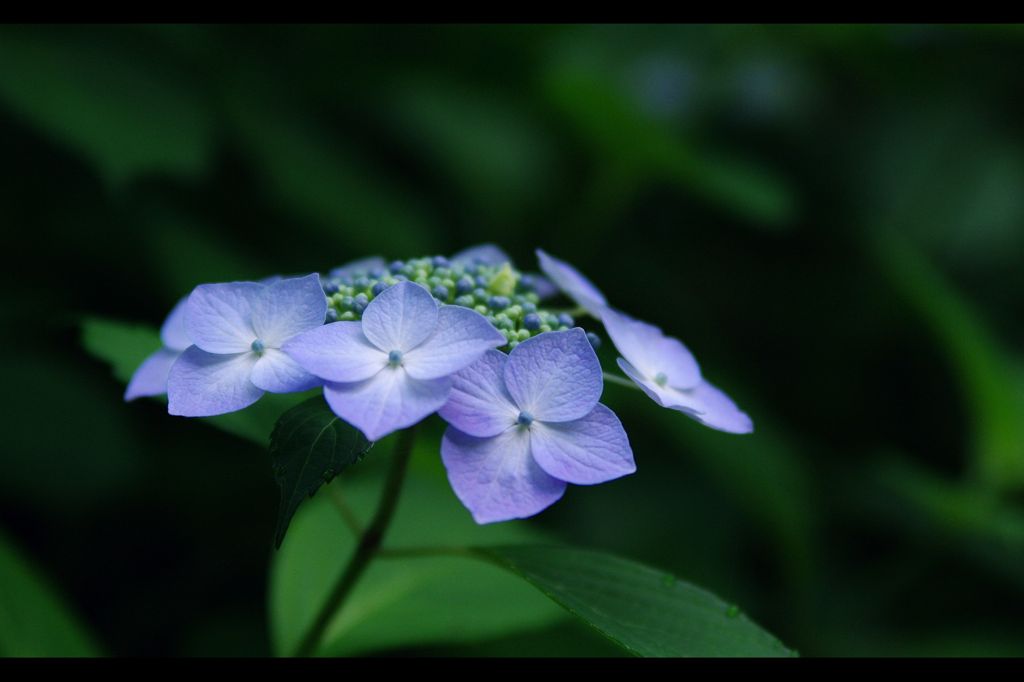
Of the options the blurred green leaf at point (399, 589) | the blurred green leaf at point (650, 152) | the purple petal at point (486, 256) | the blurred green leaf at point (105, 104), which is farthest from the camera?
the blurred green leaf at point (650, 152)

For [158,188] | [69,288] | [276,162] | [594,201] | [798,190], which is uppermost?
[798,190]

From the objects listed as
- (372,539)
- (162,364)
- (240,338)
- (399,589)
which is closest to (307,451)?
(240,338)

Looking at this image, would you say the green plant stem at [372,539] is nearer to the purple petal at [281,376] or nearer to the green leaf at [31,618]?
the purple petal at [281,376]

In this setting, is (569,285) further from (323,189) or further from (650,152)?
(650,152)

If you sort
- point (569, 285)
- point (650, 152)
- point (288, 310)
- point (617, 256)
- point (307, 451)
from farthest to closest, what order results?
point (617, 256), point (650, 152), point (569, 285), point (288, 310), point (307, 451)

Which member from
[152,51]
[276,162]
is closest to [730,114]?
[276,162]

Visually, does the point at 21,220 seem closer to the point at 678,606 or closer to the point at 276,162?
the point at 276,162

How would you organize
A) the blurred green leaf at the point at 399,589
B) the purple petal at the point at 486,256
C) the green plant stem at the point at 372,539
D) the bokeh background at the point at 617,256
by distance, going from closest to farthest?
the green plant stem at the point at 372,539 < the purple petal at the point at 486,256 < the blurred green leaf at the point at 399,589 < the bokeh background at the point at 617,256

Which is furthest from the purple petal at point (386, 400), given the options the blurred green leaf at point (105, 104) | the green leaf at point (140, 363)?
the blurred green leaf at point (105, 104)
